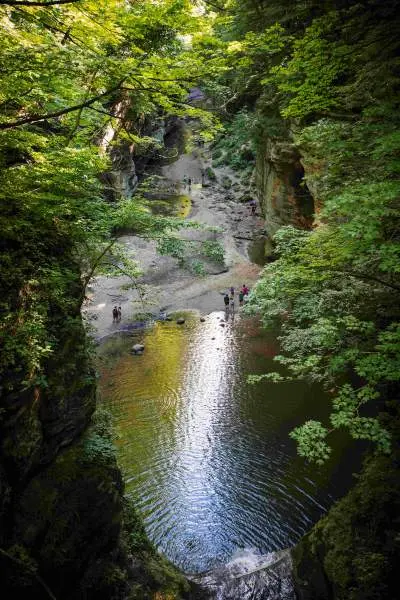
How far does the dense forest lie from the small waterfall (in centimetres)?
52

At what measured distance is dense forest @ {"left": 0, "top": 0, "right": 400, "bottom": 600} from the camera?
570 cm

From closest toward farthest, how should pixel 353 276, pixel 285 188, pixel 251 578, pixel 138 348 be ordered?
pixel 353 276 < pixel 251 578 < pixel 138 348 < pixel 285 188

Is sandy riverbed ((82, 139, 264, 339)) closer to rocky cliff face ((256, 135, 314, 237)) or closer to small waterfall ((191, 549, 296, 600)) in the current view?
rocky cliff face ((256, 135, 314, 237))

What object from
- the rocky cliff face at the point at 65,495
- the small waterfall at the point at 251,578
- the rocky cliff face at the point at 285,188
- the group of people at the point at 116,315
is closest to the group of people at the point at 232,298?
the rocky cliff face at the point at 285,188

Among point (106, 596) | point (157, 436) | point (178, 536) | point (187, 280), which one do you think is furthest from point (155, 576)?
point (187, 280)

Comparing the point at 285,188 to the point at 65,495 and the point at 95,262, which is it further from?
the point at 65,495

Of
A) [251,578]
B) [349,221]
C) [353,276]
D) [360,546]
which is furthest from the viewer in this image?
[251,578]

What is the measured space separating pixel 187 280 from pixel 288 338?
24693 millimetres

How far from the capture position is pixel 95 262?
9.06m

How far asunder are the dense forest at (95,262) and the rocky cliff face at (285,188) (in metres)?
13.1

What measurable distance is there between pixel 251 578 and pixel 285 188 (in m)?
21.5

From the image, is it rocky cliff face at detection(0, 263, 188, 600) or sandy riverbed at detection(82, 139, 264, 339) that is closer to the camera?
rocky cliff face at detection(0, 263, 188, 600)

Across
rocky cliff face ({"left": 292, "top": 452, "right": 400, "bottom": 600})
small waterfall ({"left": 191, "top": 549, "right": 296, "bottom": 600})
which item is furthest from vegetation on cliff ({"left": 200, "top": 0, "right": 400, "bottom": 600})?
small waterfall ({"left": 191, "top": 549, "right": 296, "bottom": 600})

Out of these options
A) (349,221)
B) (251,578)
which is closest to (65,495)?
(251,578)
